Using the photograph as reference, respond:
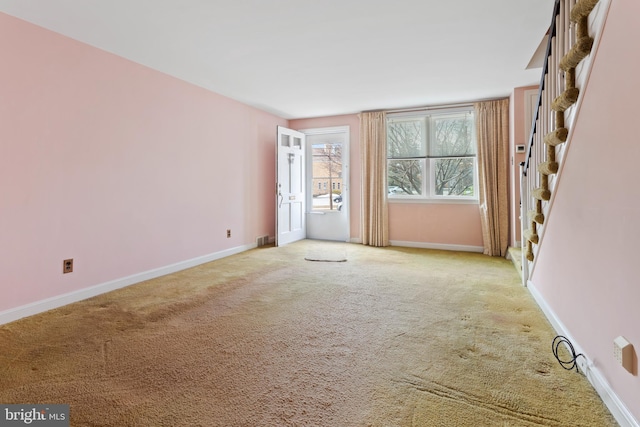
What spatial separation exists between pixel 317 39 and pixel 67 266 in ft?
10.1

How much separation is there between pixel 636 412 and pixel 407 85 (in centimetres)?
389

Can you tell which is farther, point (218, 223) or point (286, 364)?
point (218, 223)

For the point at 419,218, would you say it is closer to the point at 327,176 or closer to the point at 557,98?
the point at 327,176

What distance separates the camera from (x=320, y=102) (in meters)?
5.02

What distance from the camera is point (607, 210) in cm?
152

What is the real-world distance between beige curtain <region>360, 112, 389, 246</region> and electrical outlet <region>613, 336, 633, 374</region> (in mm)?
4219

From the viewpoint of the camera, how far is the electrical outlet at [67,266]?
2803mm

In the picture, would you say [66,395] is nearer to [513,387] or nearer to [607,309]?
[513,387]

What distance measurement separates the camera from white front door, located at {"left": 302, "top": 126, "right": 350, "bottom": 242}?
19.6 feet

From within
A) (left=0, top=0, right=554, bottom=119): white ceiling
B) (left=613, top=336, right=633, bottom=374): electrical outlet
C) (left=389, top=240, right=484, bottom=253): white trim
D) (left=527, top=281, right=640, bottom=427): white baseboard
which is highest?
(left=0, top=0, right=554, bottom=119): white ceiling

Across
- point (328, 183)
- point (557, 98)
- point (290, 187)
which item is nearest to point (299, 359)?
point (557, 98)

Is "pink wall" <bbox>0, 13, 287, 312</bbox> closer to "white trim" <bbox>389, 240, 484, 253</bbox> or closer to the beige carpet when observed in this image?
the beige carpet

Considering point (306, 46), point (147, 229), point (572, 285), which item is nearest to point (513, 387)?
point (572, 285)

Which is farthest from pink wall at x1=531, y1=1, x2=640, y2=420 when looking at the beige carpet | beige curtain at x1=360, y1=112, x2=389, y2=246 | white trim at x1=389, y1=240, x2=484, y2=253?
beige curtain at x1=360, y1=112, x2=389, y2=246
